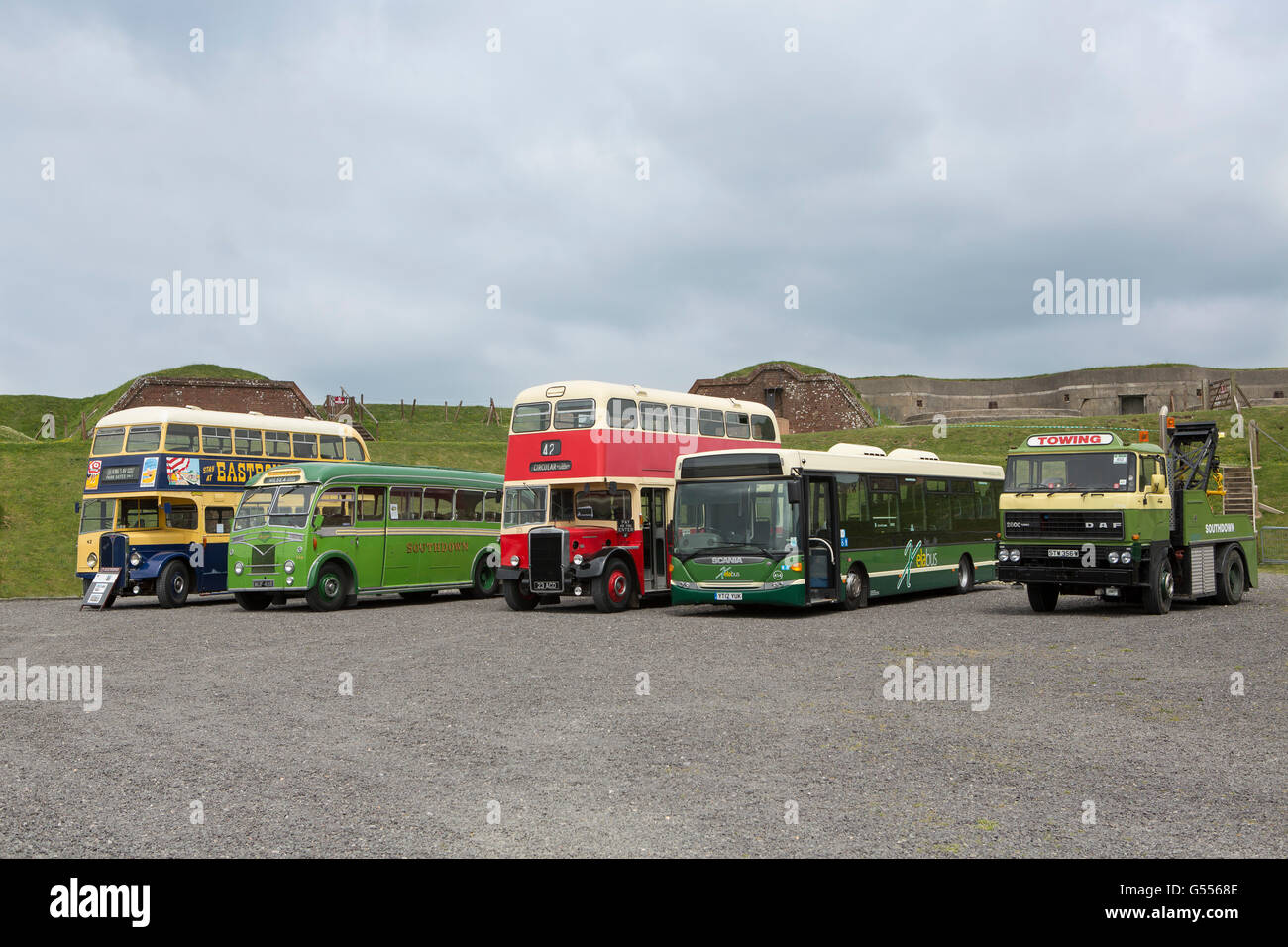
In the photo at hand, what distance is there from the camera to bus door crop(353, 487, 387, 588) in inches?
928

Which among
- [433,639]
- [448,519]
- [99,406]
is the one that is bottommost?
[433,639]

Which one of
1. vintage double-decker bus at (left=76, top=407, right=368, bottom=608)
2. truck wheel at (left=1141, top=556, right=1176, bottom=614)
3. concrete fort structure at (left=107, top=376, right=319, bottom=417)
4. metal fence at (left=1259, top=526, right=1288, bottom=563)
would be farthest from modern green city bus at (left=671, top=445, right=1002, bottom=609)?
concrete fort structure at (left=107, top=376, right=319, bottom=417)

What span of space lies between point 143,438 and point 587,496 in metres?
11.9

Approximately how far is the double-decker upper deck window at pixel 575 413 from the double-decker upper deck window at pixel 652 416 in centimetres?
136

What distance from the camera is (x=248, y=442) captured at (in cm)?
2783

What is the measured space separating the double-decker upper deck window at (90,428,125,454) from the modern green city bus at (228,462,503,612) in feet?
15.9

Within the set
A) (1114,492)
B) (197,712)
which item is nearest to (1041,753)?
(197,712)

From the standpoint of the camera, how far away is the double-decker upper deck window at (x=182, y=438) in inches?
1021

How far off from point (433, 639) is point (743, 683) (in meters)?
6.35

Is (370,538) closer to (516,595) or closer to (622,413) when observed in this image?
(516,595)

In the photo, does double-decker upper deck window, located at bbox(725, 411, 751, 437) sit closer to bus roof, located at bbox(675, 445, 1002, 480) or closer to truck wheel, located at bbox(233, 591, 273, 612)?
bus roof, located at bbox(675, 445, 1002, 480)

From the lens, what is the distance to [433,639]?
634 inches
